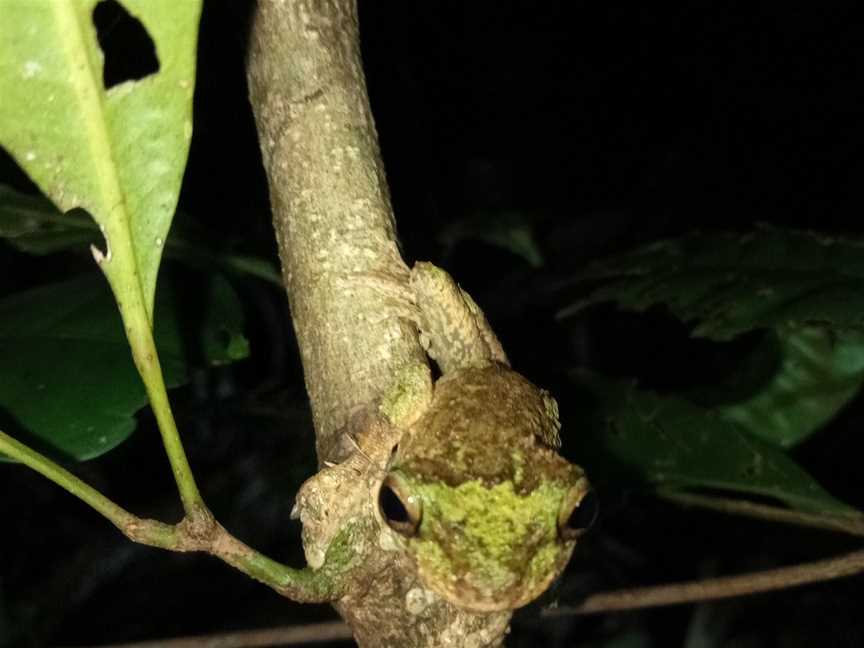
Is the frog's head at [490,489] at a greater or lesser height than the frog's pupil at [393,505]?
lesser

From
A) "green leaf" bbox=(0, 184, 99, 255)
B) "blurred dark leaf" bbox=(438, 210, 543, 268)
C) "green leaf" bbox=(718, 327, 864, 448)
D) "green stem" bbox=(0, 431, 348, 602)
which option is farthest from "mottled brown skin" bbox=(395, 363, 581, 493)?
"blurred dark leaf" bbox=(438, 210, 543, 268)

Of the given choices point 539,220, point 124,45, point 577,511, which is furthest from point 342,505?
point 539,220

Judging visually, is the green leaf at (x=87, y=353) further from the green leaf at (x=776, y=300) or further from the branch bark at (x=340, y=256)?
the green leaf at (x=776, y=300)

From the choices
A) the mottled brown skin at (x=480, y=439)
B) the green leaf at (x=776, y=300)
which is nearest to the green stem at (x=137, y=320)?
the mottled brown skin at (x=480, y=439)

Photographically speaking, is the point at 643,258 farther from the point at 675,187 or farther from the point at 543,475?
the point at 675,187

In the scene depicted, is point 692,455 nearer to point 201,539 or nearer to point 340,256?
point 340,256

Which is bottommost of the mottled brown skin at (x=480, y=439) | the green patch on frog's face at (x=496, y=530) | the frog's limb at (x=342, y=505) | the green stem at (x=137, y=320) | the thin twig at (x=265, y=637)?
the thin twig at (x=265, y=637)

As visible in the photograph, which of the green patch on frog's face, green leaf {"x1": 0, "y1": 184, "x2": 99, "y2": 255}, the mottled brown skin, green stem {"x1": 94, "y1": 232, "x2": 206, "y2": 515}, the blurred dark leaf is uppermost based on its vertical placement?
green stem {"x1": 94, "y1": 232, "x2": 206, "y2": 515}

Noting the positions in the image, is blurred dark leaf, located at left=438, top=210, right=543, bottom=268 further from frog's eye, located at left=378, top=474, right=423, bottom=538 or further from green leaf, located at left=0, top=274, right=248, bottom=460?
frog's eye, located at left=378, top=474, right=423, bottom=538
